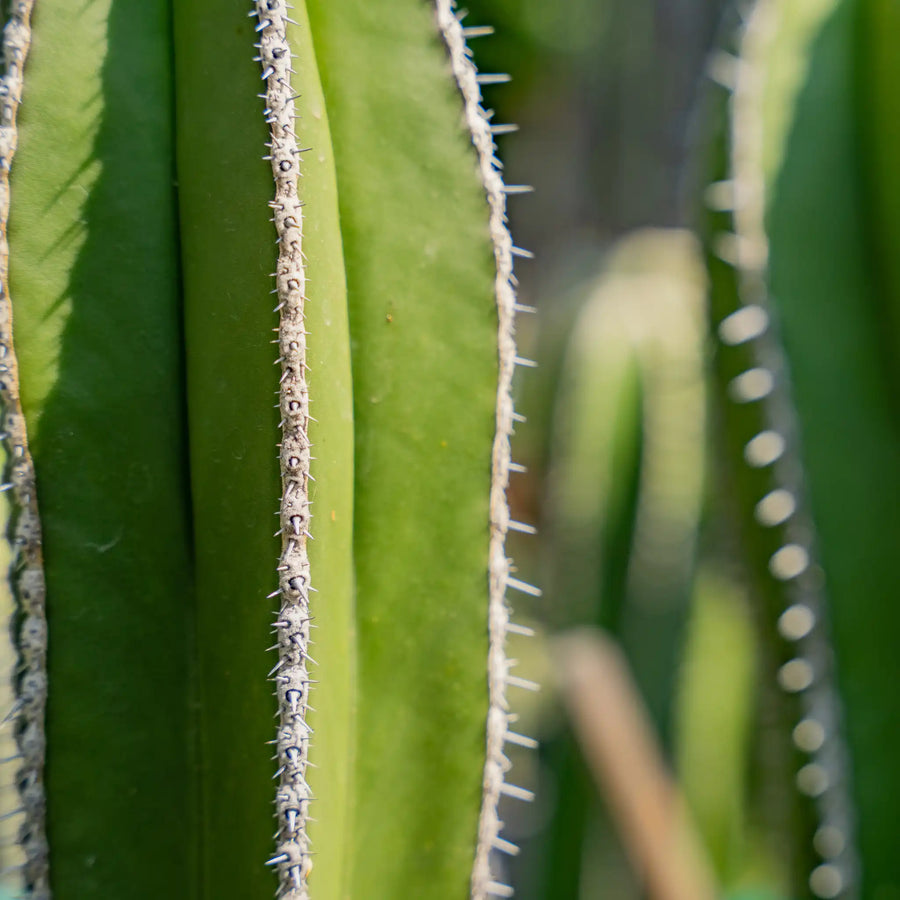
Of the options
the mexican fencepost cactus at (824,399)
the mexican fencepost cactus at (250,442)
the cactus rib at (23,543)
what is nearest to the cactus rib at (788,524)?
the mexican fencepost cactus at (824,399)

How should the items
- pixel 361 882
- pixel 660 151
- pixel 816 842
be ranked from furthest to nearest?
pixel 660 151, pixel 816 842, pixel 361 882

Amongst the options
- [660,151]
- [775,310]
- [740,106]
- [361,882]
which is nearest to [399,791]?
[361,882]

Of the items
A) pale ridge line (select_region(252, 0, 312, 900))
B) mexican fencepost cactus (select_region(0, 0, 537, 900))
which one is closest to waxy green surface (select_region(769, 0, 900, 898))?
mexican fencepost cactus (select_region(0, 0, 537, 900))

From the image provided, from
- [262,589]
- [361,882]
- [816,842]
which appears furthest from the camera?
[816,842]

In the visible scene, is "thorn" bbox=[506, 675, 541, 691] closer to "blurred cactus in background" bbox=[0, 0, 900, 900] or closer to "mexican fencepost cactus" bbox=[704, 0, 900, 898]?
"blurred cactus in background" bbox=[0, 0, 900, 900]

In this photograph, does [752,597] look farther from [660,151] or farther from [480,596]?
[660,151]

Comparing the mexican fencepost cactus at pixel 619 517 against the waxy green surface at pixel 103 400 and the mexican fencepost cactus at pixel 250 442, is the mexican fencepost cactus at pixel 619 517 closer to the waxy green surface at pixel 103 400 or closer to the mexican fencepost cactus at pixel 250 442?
the mexican fencepost cactus at pixel 250 442

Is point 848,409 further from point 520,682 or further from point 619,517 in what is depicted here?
point 619,517
